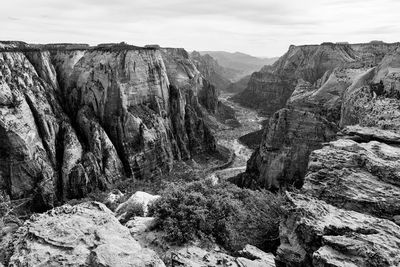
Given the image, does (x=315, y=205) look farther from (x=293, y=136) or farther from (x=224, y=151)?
(x=224, y=151)

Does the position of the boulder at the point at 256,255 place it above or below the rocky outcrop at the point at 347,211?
below

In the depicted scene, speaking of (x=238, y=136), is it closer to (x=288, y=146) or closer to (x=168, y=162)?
(x=168, y=162)

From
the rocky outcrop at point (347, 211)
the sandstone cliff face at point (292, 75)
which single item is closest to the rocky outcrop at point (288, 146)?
the rocky outcrop at point (347, 211)

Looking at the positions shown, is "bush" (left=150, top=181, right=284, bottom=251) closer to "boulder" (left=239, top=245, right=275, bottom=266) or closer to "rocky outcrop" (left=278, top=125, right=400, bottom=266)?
"boulder" (left=239, top=245, right=275, bottom=266)

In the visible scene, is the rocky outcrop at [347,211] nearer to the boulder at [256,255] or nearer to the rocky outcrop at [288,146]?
the boulder at [256,255]

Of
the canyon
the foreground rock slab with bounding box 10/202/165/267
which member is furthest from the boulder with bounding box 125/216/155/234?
the foreground rock slab with bounding box 10/202/165/267

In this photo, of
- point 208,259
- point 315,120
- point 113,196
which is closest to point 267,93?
point 315,120
